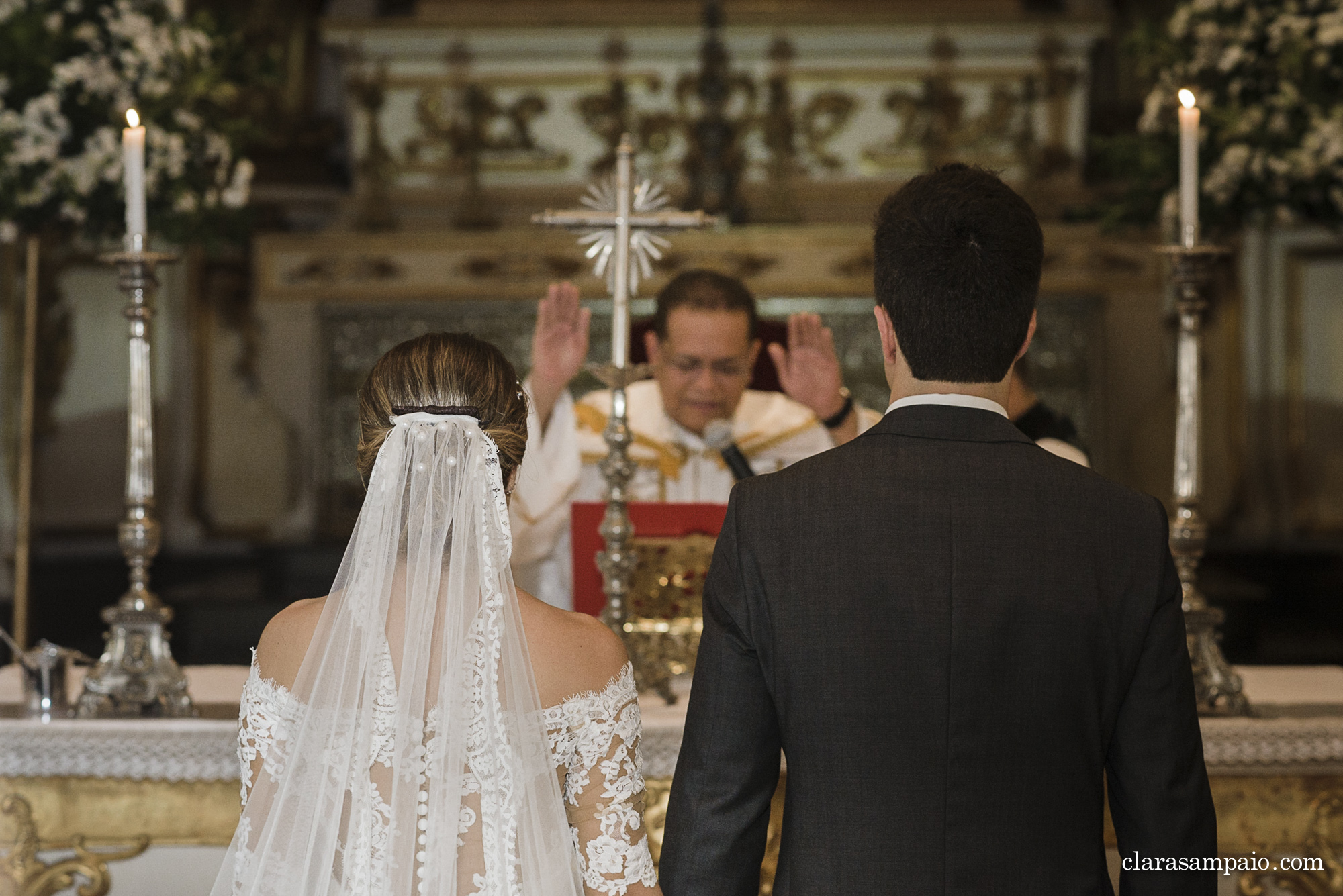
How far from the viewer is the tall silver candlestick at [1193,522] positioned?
9.36ft

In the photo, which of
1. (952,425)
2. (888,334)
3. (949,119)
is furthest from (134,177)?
(949,119)

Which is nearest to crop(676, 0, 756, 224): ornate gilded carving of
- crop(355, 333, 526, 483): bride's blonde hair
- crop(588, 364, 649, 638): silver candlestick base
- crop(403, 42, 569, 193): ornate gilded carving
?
crop(403, 42, 569, 193): ornate gilded carving

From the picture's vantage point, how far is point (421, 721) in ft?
6.19

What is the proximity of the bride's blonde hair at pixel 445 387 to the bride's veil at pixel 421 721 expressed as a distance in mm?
25

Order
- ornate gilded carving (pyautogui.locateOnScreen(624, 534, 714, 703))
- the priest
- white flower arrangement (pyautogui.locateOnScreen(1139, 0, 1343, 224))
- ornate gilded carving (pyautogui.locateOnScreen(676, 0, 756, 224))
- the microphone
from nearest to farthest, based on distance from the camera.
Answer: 1. ornate gilded carving (pyautogui.locateOnScreen(624, 534, 714, 703))
2. the priest
3. the microphone
4. white flower arrangement (pyautogui.locateOnScreen(1139, 0, 1343, 224))
5. ornate gilded carving (pyautogui.locateOnScreen(676, 0, 756, 224))

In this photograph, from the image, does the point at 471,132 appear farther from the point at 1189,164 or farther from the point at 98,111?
the point at 1189,164

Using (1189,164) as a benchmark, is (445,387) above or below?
below

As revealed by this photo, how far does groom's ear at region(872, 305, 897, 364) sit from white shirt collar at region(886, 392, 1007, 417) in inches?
2.6

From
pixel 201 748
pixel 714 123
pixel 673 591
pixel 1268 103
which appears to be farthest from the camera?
pixel 714 123

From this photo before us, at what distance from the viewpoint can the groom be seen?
168 centimetres

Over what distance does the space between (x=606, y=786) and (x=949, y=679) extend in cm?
58

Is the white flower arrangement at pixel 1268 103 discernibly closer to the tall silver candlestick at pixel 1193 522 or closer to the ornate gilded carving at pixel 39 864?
the tall silver candlestick at pixel 1193 522

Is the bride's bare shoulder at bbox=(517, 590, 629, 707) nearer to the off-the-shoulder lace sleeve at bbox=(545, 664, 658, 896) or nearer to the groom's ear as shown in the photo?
the off-the-shoulder lace sleeve at bbox=(545, 664, 658, 896)

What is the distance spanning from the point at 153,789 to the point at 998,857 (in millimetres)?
1906
